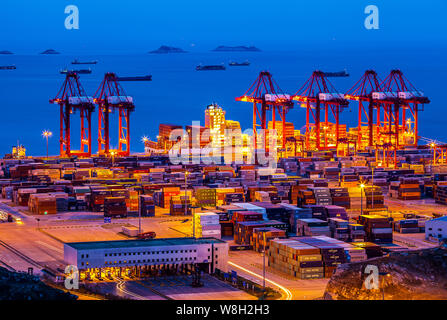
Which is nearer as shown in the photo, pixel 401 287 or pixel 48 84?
pixel 401 287

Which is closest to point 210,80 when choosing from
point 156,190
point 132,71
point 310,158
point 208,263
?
point 132,71

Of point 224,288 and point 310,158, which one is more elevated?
point 310,158

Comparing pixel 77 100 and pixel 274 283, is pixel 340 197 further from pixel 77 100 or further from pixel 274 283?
pixel 77 100

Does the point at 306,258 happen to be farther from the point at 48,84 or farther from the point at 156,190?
the point at 48,84

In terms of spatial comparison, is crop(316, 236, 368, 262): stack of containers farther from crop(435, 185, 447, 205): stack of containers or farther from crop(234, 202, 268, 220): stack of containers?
crop(435, 185, 447, 205): stack of containers

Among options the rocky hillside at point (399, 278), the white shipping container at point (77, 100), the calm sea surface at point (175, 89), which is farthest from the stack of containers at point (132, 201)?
the calm sea surface at point (175, 89)

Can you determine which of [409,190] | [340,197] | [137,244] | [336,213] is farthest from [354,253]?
[409,190]

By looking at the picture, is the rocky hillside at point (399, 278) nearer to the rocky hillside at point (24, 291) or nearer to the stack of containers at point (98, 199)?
the rocky hillside at point (24, 291)
